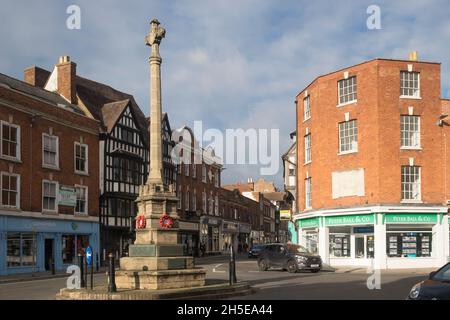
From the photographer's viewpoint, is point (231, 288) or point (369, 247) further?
point (369, 247)

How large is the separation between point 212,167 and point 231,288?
163 feet

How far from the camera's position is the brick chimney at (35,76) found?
147ft

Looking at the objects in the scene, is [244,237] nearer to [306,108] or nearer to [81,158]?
[306,108]

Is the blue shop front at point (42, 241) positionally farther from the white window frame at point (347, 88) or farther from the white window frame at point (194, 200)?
the white window frame at point (194, 200)

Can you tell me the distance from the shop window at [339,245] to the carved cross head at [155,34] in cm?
2117

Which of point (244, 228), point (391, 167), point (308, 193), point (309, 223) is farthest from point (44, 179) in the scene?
point (244, 228)

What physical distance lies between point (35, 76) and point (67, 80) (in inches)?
160

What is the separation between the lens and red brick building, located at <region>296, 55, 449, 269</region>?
33281 mm

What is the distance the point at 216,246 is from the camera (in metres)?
66.3

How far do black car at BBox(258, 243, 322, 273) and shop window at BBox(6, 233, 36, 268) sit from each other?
44.5ft

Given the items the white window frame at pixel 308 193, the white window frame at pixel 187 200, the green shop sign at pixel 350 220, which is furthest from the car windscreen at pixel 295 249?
the white window frame at pixel 187 200

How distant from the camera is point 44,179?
35.1m
